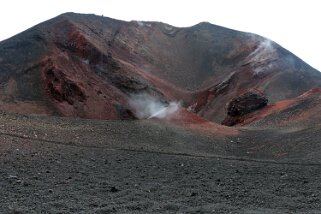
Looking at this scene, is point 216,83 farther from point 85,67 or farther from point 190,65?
point 85,67

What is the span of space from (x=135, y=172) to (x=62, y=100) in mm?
9789

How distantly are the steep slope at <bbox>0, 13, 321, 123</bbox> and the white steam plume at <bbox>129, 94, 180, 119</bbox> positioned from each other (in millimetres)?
301

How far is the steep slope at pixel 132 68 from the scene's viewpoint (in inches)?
859

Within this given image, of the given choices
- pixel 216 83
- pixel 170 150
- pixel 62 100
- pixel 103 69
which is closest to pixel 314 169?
pixel 170 150

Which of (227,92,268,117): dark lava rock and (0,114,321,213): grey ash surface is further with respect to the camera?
(227,92,268,117): dark lava rock

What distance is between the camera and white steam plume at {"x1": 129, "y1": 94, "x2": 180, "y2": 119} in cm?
2252

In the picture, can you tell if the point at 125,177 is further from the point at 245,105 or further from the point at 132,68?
the point at 245,105

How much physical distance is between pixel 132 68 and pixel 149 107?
16.1ft

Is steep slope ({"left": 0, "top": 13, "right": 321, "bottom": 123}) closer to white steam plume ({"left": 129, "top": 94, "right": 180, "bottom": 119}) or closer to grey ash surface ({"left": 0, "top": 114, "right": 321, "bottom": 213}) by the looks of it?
white steam plume ({"left": 129, "top": 94, "right": 180, "bottom": 119})

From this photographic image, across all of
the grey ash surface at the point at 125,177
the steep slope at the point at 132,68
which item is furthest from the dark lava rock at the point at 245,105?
the grey ash surface at the point at 125,177

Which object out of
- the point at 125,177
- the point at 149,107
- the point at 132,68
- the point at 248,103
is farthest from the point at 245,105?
the point at 125,177

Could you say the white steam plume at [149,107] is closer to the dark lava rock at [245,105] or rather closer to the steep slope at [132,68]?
the steep slope at [132,68]

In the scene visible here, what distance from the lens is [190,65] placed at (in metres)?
36.4

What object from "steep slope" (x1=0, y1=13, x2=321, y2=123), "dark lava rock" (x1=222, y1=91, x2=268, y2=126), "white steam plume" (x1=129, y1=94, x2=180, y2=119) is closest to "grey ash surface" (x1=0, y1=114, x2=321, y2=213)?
"steep slope" (x1=0, y1=13, x2=321, y2=123)
